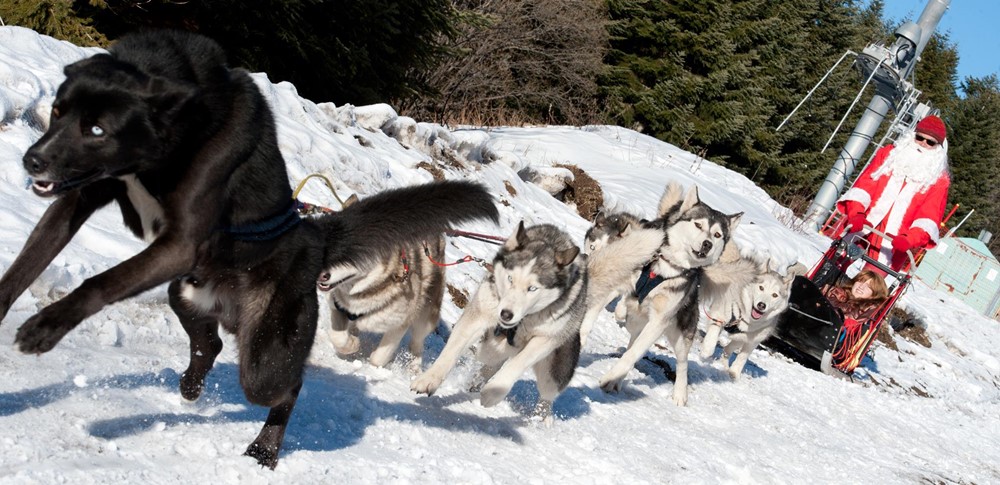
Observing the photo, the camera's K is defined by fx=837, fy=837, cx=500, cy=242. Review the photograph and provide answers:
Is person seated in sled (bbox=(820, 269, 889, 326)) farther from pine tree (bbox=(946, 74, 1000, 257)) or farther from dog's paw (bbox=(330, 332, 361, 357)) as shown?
pine tree (bbox=(946, 74, 1000, 257))

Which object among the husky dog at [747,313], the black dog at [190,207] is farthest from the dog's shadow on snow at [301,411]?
the husky dog at [747,313]

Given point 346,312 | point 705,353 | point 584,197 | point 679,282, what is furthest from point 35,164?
point 584,197

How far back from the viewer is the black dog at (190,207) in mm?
2475

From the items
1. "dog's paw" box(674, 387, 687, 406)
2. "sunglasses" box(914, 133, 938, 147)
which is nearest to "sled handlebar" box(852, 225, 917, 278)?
"sunglasses" box(914, 133, 938, 147)

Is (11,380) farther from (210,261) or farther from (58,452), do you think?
(210,261)

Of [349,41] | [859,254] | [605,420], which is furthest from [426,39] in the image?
[605,420]

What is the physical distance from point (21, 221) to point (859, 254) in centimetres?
873

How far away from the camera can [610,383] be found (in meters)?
6.64

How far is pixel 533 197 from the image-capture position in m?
11.5

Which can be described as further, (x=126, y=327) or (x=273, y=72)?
(x=273, y=72)

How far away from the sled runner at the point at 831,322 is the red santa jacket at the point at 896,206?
25cm

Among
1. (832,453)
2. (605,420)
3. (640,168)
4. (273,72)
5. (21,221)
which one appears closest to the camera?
(21,221)

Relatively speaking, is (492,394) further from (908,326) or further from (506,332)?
(908,326)

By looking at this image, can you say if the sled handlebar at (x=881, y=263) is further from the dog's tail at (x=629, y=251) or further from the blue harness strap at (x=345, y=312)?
the blue harness strap at (x=345, y=312)
